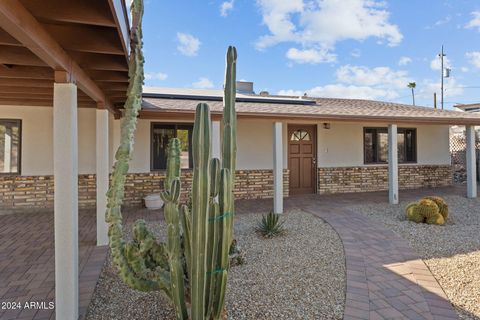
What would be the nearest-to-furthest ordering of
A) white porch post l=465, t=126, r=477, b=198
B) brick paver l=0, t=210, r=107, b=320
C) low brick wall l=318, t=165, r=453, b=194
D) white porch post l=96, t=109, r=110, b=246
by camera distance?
brick paver l=0, t=210, r=107, b=320 < white porch post l=96, t=109, r=110, b=246 < white porch post l=465, t=126, r=477, b=198 < low brick wall l=318, t=165, r=453, b=194

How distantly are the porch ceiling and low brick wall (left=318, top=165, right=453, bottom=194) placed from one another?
7.68 metres

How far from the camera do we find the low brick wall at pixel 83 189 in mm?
6893

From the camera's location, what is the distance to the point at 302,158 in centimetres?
940

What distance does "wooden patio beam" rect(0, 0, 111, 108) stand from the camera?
158 cm

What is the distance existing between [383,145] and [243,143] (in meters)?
5.42

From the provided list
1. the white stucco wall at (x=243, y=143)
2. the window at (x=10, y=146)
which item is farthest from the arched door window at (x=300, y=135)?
the window at (x=10, y=146)

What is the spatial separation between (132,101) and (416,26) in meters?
18.3

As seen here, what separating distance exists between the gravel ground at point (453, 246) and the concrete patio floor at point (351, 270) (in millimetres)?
156

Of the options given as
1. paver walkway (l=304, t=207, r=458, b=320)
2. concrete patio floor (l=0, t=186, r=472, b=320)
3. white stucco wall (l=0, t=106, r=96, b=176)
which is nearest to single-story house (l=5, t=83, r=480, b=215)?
white stucco wall (l=0, t=106, r=96, b=176)

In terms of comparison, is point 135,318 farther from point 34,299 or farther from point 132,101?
point 132,101

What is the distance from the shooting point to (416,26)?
15555mm

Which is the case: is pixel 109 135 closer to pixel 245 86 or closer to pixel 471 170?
pixel 245 86

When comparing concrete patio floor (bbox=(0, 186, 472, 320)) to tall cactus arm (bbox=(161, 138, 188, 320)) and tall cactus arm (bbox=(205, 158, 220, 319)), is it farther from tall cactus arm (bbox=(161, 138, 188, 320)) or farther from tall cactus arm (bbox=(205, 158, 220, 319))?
tall cactus arm (bbox=(205, 158, 220, 319))

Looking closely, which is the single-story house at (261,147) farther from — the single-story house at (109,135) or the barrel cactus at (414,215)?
the barrel cactus at (414,215)
